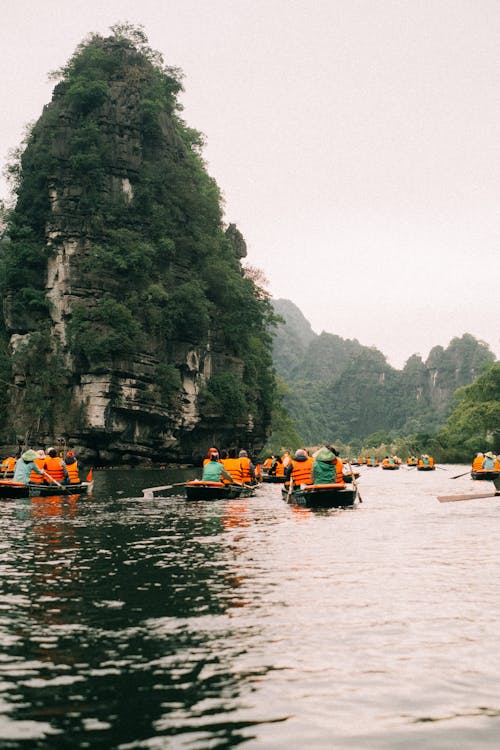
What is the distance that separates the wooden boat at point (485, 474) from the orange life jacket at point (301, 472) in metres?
15.5

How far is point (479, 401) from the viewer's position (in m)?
79.4

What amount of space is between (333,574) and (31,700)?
495 cm

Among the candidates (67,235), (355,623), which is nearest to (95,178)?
(67,235)

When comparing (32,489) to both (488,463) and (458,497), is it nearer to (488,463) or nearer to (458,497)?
(458,497)

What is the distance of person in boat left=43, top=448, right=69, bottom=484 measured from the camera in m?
22.6

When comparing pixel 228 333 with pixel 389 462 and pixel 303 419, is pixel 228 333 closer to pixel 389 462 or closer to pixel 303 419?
pixel 389 462

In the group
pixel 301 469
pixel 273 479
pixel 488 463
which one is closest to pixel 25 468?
pixel 301 469

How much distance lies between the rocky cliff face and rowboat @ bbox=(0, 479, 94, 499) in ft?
82.5

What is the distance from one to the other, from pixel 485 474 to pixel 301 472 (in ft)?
53.3

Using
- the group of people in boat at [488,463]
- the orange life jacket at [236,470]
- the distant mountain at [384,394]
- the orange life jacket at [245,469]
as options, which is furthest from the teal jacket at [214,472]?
the distant mountain at [384,394]

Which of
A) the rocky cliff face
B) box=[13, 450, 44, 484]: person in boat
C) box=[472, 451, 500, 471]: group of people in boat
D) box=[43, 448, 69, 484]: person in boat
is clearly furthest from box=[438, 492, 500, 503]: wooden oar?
the rocky cliff face

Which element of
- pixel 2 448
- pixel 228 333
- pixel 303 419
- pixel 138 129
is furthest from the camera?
pixel 303 419

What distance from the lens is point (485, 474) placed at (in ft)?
113

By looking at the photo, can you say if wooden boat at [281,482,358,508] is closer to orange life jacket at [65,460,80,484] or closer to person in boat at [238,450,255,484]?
person in boat at [238,450,255,484]
